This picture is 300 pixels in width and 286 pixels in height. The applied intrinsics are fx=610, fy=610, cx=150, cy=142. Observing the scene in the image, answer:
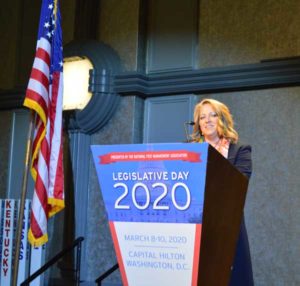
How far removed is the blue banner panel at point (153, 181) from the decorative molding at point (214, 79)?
8.93 ft

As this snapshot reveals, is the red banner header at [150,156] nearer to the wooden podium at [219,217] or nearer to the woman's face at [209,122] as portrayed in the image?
the wooden podium at [219,217]

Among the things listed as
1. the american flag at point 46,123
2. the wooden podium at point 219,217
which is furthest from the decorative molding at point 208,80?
the wooden podium at point 219,217

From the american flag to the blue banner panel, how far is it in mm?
2402

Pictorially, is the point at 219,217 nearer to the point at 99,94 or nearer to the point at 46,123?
the point at 46,123

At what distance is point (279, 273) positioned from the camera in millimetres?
4578

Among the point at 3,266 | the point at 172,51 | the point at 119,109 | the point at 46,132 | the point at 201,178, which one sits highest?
the point at 172,51

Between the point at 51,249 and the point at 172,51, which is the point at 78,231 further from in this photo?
the point at 172,51

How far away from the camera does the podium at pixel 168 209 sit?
2184mm

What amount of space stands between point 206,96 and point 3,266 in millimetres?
2232

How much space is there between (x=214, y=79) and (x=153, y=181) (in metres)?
2.96

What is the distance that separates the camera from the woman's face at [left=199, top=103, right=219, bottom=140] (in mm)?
3170

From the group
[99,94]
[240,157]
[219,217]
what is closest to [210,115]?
[240,157]

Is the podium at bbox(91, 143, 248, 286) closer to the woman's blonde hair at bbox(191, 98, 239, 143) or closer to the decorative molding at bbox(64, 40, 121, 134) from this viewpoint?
the woman's blonde hair at bbox(191, 98, 239, 143)

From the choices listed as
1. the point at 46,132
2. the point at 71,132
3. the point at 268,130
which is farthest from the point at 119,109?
the point at 268,130
